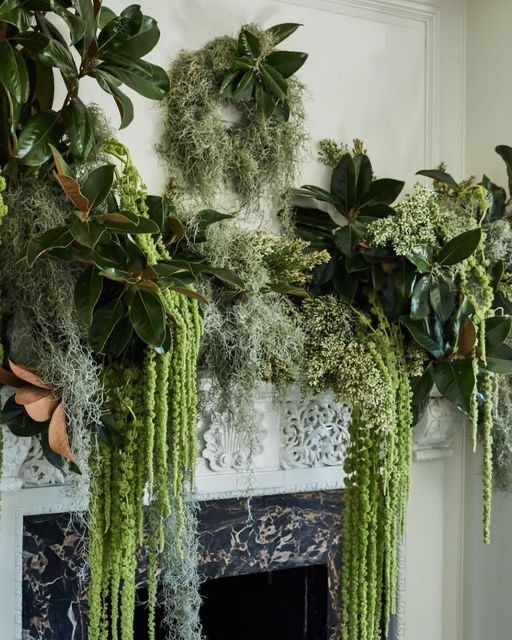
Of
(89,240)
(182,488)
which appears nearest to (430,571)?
(182,488)

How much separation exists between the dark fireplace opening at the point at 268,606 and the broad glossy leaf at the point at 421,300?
945 mm

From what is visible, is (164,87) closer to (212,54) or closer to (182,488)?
(212,54)

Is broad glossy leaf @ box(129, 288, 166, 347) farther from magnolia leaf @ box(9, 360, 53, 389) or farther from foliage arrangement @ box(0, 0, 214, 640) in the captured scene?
magnolia leaf @ box(9, 360, 53, 389)

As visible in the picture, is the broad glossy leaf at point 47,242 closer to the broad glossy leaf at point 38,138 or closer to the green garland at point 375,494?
the broad glossy leaf at point 38,138

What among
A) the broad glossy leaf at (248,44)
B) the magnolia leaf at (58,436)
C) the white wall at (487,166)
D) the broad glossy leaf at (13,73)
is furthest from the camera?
the white wall at (487,166)

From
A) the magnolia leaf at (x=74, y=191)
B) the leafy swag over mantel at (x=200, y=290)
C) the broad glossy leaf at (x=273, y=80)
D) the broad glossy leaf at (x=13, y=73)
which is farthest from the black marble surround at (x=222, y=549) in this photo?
the broad glossy leaf at (x=273, y=80)

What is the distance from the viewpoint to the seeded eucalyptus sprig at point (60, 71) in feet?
4.53

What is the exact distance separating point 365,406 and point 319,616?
88 cm

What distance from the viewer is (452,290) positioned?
188 centimetres

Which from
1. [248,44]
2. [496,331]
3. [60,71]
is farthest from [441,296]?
[60,71]

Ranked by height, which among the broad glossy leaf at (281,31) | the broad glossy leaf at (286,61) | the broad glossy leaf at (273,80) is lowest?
the broad glossy leaf at (273,80)

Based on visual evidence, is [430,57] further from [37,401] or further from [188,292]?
[37,401]

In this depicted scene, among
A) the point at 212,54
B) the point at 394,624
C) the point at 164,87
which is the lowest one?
the point at 394,624

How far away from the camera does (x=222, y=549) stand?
2100 mm
